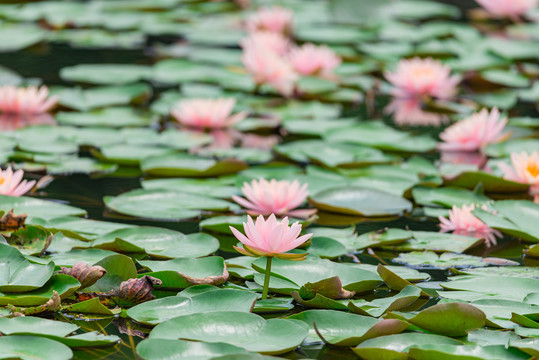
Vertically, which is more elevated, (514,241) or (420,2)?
(420,2)

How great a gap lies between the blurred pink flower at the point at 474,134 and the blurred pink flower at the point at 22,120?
156cm

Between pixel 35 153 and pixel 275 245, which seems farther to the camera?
pixel 35 153

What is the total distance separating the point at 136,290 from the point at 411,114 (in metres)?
2.14

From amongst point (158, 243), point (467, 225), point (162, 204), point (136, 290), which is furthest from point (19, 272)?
point (467, 225)

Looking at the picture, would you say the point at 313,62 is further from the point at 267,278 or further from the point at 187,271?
the point at 267,278

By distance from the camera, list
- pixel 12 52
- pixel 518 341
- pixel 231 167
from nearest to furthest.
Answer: pixel 518 341 < pixel 231 167 < pixel 12 52

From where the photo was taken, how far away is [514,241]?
83.3 inches

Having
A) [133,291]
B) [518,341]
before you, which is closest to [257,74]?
[133,291]

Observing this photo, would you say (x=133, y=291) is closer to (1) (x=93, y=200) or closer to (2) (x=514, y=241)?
(1) (x=93, y=200)

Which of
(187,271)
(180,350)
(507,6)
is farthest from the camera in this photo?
(507,6)

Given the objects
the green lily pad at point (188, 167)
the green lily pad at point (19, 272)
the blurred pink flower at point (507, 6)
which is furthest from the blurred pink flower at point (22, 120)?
the blurred pink flower at point (507, 6)

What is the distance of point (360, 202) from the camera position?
234 centimetres

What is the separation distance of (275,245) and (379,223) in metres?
0.75

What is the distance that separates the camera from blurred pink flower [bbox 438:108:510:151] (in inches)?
110
